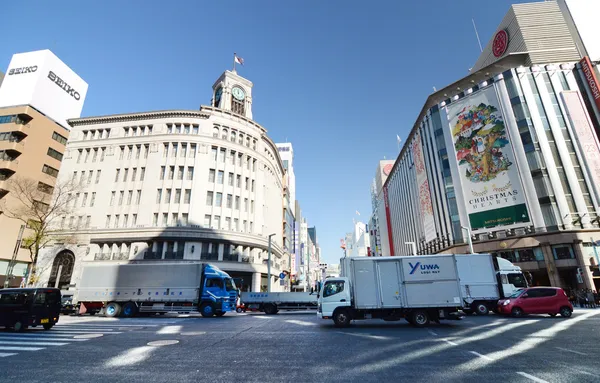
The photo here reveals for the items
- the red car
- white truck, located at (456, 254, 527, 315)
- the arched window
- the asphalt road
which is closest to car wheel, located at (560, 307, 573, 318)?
the red car

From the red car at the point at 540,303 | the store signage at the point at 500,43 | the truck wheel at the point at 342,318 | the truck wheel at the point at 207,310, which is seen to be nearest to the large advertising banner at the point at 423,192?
the store signage at the point at 500,43

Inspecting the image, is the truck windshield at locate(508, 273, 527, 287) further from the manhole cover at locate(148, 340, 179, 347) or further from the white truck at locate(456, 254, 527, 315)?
the manhole cover at locate(148, 340, 179, 347)

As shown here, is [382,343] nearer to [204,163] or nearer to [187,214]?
[187,214]

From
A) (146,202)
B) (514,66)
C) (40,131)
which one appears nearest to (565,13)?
(514,66)

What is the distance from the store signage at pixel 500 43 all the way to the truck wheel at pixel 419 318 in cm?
4719

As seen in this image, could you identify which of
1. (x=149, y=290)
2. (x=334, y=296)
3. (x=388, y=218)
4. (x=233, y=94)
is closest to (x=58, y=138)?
(x=233, y=94)

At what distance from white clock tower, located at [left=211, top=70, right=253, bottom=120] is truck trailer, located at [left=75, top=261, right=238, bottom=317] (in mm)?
33847

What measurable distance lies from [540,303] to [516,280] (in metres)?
5.05

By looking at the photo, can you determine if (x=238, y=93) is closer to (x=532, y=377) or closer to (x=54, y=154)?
(x=54, y=154)

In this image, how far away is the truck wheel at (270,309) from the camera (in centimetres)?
2462

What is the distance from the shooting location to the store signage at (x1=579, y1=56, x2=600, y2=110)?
35041 mm

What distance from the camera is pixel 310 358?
283 inches

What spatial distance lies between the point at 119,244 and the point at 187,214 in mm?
10152

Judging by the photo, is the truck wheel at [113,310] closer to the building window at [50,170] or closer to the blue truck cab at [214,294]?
the blue truck cab at [214,294]
